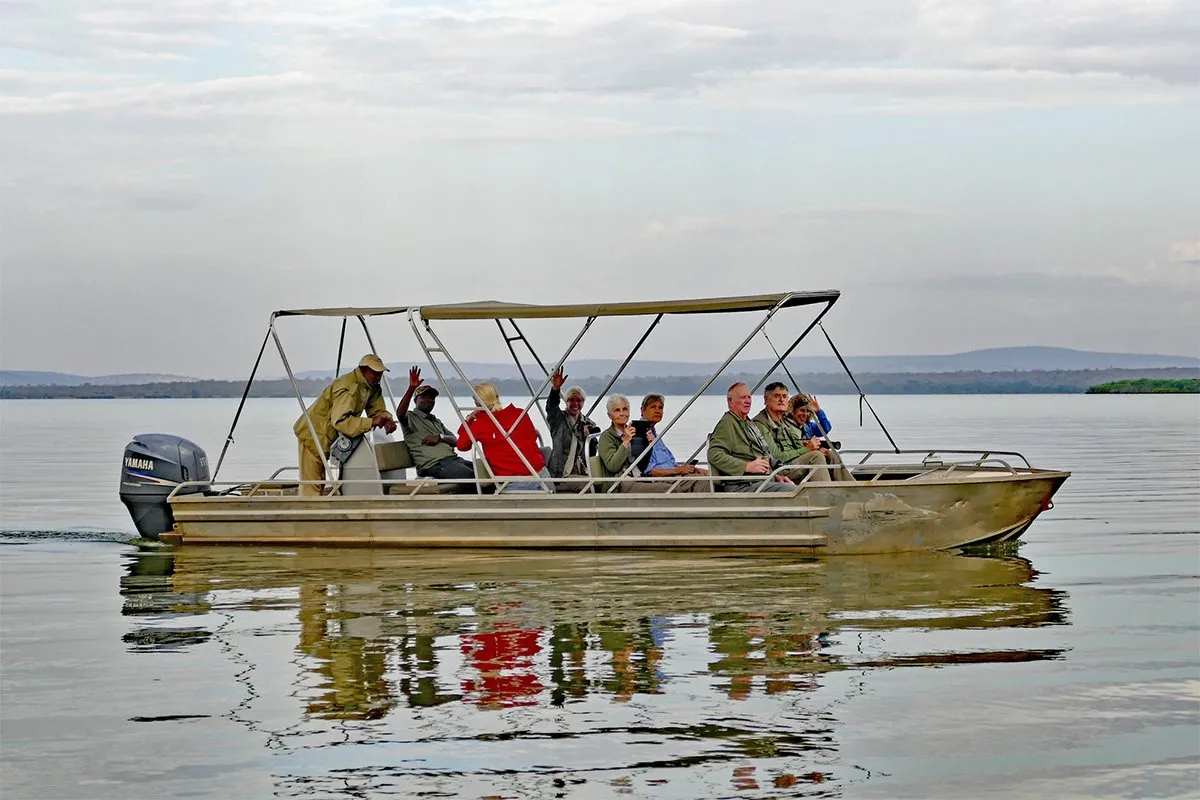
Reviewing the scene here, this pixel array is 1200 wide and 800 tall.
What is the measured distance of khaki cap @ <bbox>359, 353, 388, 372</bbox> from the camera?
16766mm

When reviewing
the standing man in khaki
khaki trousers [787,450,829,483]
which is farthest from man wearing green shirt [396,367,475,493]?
khaki trousers [787,450,829,483]

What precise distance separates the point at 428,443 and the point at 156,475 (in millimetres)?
3495

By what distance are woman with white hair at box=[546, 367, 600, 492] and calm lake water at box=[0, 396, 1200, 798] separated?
1085 mm

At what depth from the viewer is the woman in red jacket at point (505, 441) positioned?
54.2ft

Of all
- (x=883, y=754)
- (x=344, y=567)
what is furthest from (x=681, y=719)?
(x=344, y=567)

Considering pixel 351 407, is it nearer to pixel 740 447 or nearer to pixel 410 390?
pixel 410 390

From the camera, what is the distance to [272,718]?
9352mm

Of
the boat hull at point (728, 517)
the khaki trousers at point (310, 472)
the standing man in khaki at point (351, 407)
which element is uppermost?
the standing man in khaki at point (351, 407)

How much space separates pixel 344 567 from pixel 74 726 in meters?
6.95

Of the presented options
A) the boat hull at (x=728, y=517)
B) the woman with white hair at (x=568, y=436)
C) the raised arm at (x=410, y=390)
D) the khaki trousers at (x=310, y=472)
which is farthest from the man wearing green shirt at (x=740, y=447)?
the khaki trousers at (x=310, y=472)

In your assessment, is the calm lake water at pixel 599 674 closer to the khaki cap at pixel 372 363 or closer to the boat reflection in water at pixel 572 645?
the boat reflection in water at pixel 572 645

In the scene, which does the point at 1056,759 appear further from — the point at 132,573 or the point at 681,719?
the point at 132,573

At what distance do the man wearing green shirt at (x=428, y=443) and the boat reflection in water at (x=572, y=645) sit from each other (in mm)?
912

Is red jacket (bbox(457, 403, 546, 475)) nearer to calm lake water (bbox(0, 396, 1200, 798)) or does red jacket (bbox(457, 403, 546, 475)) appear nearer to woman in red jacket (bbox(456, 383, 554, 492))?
woman in red jacket (bbox(456, 383, 554, 492))
